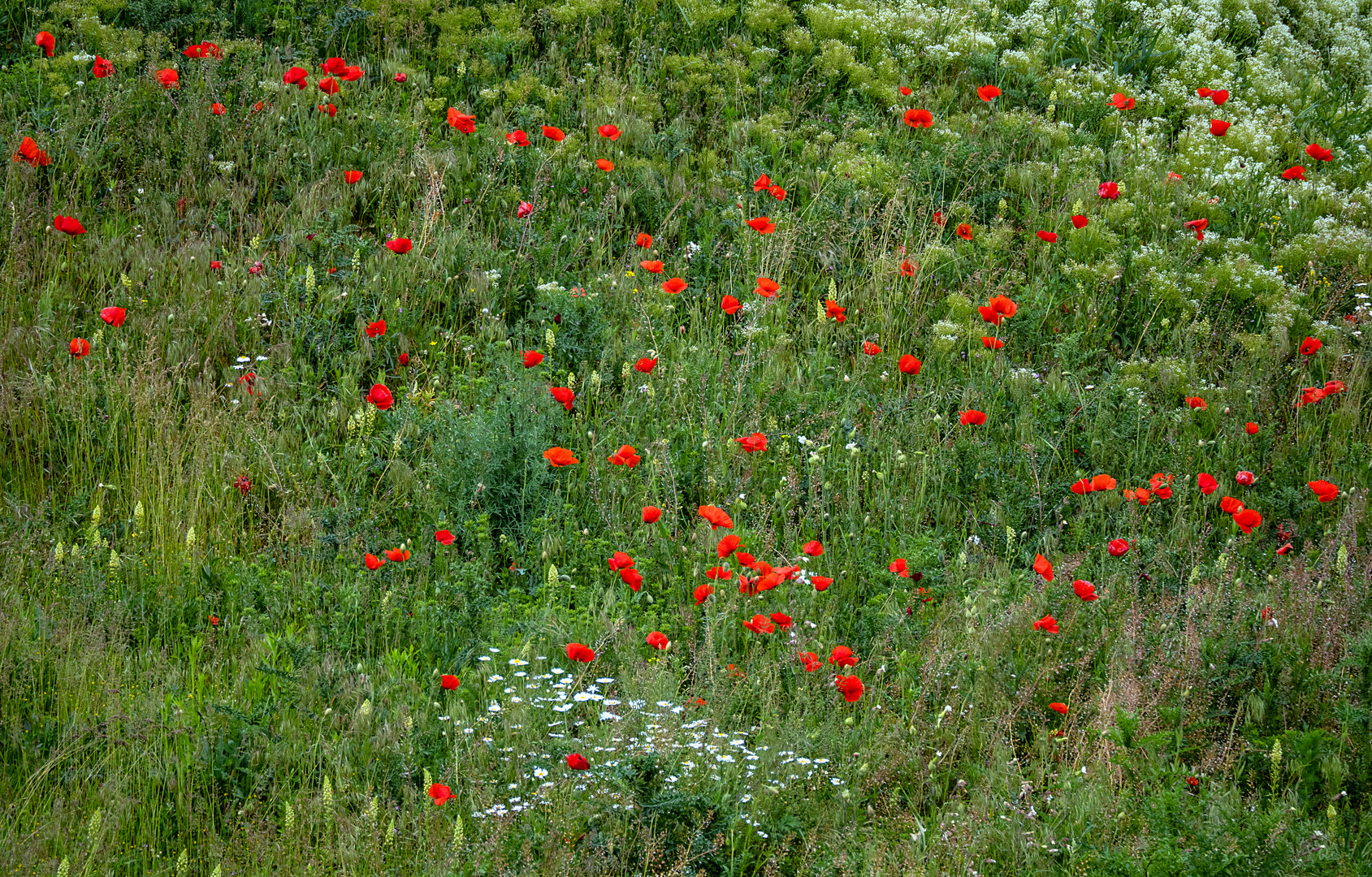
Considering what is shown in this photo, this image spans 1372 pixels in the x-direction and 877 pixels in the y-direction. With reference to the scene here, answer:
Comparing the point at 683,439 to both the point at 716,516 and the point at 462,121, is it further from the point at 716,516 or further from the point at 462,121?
the point at 462,121

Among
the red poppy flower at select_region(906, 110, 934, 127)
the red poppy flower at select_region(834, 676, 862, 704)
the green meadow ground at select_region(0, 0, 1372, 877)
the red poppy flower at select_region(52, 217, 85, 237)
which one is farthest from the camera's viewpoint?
the red poppy flower at select_region(906, 110, 934, 127)

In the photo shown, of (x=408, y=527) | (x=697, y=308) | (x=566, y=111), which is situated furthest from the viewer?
(x=566, y=111)

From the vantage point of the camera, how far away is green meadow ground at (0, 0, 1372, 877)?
294 centimetres

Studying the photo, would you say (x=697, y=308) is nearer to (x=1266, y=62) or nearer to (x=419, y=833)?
(x=419, y=833)

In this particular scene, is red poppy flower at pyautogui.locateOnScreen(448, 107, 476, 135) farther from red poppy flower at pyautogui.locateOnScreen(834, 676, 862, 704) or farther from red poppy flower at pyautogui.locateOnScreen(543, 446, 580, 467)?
red poppy flower at pyautogui.locateOnScreen(834, 676, 862, 704)

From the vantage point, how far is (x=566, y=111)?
270 inches

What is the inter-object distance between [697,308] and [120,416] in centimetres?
258

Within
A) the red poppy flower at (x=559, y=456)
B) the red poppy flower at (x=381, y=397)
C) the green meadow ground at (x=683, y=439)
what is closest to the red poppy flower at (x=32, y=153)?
the green meadow ground at (x=683, y=439)

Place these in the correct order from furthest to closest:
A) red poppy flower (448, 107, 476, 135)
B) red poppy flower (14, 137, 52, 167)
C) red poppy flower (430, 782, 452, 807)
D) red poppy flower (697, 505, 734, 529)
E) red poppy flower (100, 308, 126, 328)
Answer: red poppy flower (448, 107, 476, 135) < red poppy flower (14, 137, 52, 167) < red poppy flower (100, 308, 126, 328) < red poppy flower (697, 505, 734, 529) < red poppy flower (430, 782, 452, 807)

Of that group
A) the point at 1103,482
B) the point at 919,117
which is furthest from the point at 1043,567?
the point at 919,117

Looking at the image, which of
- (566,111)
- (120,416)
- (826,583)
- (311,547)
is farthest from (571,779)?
(566,111)

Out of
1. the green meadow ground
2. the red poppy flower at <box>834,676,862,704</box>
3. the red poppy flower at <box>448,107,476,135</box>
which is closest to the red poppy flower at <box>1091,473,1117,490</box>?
the green meadow ground

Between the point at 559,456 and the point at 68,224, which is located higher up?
the point at 68,224

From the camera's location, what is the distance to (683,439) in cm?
477
